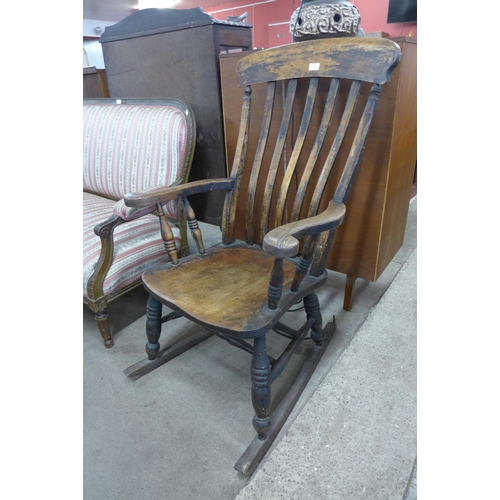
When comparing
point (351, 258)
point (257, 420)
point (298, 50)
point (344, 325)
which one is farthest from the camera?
point (344, 325)

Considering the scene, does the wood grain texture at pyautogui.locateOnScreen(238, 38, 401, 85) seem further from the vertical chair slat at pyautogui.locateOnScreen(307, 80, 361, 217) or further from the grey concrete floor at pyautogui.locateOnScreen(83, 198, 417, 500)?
the grey concrete floor at pyautogui.locateOnScreen(83, 198, 417, 500)

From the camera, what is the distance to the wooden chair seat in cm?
101

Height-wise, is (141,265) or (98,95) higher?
(98,95)

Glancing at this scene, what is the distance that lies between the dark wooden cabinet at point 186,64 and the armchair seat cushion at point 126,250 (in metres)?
0.44

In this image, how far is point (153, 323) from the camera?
Answer: 4.45 feet

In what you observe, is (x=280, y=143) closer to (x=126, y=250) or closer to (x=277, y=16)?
(x=126, y=250)

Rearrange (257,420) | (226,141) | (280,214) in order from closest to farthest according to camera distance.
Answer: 1. (257,420)
2. (280,214)
3. (226,141)

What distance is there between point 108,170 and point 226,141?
0.70m

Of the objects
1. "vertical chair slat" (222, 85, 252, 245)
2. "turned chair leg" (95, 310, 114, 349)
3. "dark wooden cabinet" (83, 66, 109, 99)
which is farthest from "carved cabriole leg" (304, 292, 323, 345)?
"dark wooden cabinet" (83, 66, 109, 99)

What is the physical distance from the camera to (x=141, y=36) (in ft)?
6.37

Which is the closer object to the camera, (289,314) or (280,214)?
(280,214)

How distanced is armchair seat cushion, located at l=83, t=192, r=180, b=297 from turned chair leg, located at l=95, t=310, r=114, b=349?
0.33 ft

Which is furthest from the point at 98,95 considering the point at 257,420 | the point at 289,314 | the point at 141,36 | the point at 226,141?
the point at 257,420

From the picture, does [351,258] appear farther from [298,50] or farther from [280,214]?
[298,50]
